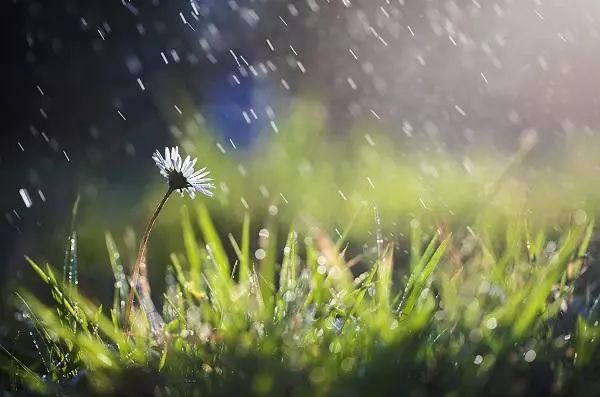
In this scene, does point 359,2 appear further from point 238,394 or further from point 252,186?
point 238,394

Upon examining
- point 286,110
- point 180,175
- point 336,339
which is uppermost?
point 286,110

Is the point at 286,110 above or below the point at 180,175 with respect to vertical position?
above

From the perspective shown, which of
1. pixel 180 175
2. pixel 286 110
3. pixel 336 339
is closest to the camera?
pixel 336 339

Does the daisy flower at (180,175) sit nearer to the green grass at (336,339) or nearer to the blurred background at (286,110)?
the green grass at (336,339)

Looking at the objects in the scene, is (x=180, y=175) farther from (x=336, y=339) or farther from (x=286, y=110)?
(x=286, y=110)

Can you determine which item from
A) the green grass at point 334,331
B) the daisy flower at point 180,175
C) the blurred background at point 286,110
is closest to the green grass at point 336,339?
the green grass at point 334,331

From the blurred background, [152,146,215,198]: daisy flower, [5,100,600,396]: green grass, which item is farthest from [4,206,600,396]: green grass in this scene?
the blurred background

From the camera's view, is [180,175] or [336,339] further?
[180,175]

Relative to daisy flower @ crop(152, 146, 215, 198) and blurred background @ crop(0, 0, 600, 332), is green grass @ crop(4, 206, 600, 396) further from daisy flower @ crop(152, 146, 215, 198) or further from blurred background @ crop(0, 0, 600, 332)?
blurred background @ crop(0, 0, 600, 332)

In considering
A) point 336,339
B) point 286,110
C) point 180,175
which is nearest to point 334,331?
point 336,339
